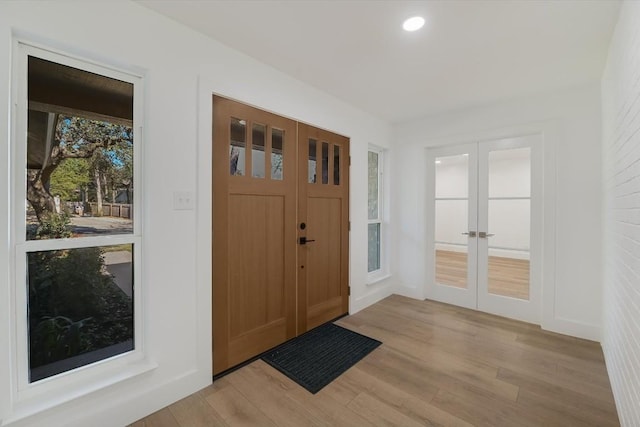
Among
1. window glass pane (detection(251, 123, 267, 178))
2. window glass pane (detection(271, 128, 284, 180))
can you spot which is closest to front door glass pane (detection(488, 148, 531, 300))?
window glass pane (detection(271, 128, 284, 180))

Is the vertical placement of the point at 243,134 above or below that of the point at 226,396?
above

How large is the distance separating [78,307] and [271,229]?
1.39 m

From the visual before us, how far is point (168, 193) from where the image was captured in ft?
5.98

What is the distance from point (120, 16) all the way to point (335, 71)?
1.61m

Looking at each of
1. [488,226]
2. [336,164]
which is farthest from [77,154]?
[488,226]

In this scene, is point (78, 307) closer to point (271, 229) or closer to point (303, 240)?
point (271, 229)

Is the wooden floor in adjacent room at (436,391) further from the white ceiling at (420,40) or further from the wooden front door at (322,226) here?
the white ceiling at (420,40)

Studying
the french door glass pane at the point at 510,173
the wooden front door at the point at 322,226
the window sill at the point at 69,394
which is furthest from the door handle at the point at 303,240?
the french door glass pane at the point at 510,173

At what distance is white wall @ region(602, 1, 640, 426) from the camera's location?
4.45 feet

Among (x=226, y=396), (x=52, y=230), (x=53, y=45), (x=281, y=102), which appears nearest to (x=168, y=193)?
(x=52, y=230)

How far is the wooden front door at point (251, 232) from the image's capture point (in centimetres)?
211

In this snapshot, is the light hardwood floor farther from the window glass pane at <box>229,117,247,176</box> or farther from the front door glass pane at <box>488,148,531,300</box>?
the window glass pane at <box>229,117,247,176</box>

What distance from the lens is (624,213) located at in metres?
1.67

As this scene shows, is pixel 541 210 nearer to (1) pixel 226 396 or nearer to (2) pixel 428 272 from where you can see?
(2) pixel 428 272
